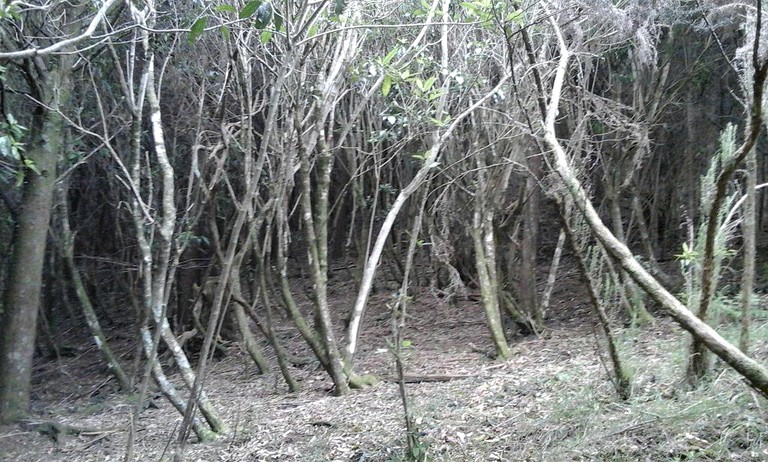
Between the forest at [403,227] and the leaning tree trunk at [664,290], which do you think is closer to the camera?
the leaning tree trunk at [664,290]

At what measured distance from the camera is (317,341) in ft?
24.1

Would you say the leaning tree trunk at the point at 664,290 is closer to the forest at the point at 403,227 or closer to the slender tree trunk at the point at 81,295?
the forest at the point at 403,227

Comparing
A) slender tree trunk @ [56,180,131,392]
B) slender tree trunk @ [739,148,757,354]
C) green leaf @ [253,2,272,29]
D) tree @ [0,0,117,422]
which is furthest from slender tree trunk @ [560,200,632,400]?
slender tree trunk @ [56,180,131,392]

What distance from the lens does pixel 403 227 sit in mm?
12055

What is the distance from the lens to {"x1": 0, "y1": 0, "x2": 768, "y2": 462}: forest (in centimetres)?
477

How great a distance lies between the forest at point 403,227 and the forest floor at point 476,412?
0.03 m

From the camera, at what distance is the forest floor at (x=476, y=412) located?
4.48 metres

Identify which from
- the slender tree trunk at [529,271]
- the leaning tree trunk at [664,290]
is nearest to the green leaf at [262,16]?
the leaning tree trunk at [664,290]

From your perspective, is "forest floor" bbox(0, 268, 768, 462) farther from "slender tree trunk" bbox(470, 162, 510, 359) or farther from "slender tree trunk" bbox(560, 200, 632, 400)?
"slender tree trunk" bbox(470, 162, 510, 359)

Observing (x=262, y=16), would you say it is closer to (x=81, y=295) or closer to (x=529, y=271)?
(x=529, y=271)

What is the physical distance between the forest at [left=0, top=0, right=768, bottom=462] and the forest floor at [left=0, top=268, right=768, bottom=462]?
1.2 inches

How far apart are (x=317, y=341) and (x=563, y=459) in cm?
339

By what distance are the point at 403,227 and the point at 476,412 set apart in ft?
21.3

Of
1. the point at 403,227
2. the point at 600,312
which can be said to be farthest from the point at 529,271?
the point at 600,312
